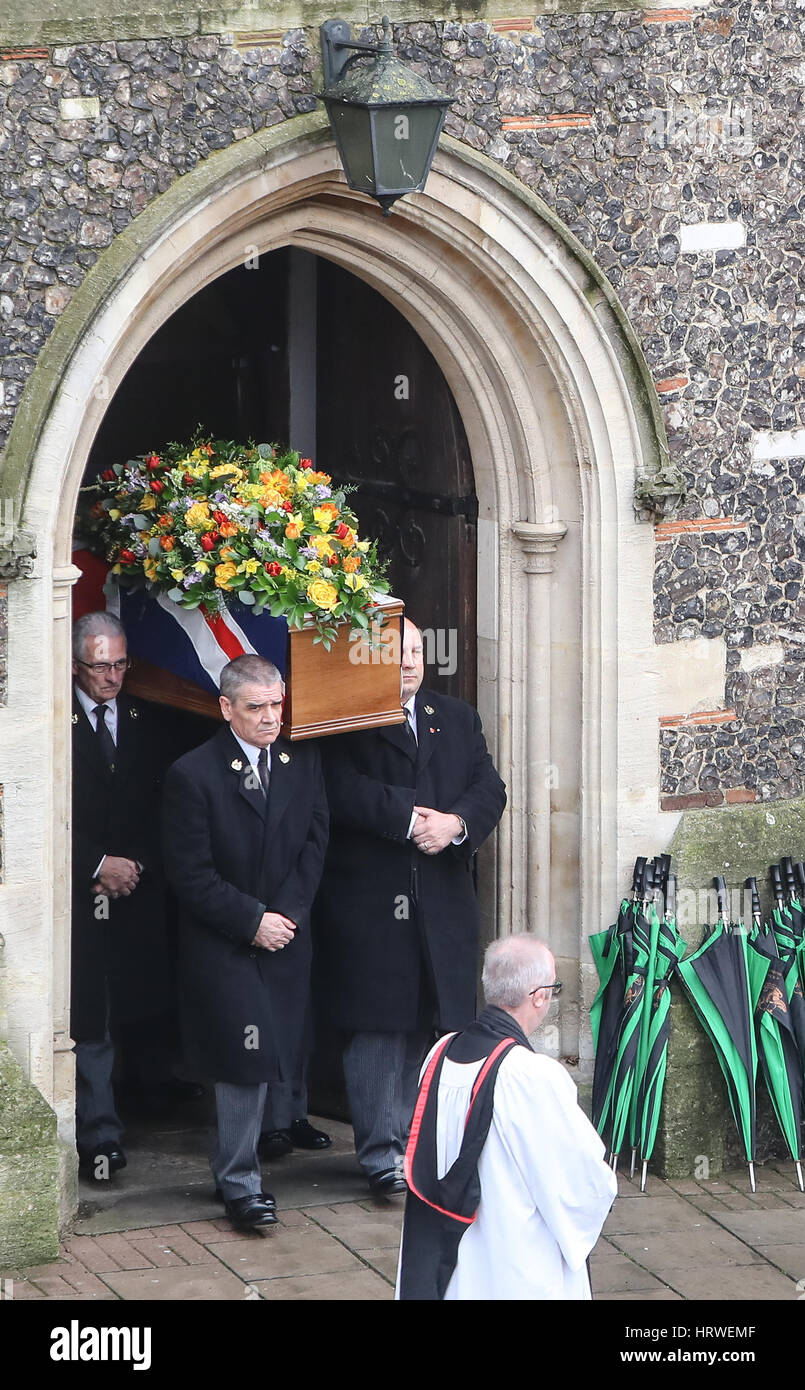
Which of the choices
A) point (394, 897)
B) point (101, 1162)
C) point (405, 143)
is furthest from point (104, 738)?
point (405, 143)

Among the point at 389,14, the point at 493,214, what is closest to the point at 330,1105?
the point at 493,214

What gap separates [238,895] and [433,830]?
2.36 ft

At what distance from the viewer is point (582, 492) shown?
750 centimetres

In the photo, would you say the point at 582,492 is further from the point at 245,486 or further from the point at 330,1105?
the point at 330,1105

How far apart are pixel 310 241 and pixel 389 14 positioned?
74cm

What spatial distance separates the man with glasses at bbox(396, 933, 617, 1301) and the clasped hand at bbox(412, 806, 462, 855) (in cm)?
191

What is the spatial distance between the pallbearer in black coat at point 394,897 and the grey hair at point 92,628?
77cm

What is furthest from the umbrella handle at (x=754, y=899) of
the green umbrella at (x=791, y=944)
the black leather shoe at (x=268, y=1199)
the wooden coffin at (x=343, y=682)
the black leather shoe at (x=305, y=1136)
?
the black leather shoe at (x=268, y=1199)

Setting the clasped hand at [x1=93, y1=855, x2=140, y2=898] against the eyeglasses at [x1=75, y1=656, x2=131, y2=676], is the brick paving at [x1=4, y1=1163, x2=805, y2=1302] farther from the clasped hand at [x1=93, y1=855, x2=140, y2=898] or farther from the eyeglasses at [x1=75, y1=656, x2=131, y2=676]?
the eyeglasses at [x1=75, y1=656, x2=131, y2=676]

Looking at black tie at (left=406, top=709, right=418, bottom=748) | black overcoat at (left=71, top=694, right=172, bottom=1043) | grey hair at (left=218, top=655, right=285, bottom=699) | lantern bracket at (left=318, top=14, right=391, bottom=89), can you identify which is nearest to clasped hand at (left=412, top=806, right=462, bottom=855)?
black tie at (left=406, top=709, right=418, bottom=748)

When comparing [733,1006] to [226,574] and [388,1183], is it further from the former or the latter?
[226,574]

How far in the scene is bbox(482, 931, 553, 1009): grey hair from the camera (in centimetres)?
519

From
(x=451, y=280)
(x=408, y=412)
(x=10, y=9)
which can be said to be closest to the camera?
(x=10, y=9)

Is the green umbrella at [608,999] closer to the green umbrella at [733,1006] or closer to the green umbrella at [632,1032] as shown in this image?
the green umbrella at [632,1032]
